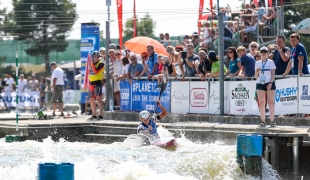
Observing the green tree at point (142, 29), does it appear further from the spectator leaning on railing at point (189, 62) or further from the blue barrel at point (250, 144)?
the blue barrel at point (250, 144)

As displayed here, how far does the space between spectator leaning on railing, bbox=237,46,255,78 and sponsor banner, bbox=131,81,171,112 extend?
2862 mm

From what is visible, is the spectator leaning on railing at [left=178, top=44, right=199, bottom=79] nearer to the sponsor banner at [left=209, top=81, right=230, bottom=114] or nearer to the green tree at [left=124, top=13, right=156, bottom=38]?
the sponsor banner at [left=209, top=81, right=230, bottom=114]

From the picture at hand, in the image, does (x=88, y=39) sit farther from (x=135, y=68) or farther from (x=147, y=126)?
(x=147, y=126)

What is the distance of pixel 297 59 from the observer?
64.3 ft

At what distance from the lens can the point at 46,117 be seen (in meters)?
26.1

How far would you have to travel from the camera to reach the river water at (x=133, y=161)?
1520 centimetres

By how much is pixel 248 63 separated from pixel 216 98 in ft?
5.45

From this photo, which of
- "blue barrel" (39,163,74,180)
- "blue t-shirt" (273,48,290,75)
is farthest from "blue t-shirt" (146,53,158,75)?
"blue barrel" (39,163,74,180)

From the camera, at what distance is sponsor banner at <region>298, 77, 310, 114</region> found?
19.1m

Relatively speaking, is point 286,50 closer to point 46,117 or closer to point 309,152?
point 309,152

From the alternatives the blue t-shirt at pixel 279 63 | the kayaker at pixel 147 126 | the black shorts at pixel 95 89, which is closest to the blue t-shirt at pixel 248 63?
the blue t-shirt at pixel 279 63

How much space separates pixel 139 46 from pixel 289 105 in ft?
28.4

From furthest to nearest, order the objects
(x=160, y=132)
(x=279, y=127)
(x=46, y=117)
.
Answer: (x=46, y=117) < (x=160, y=132) < (x=279, y=127)

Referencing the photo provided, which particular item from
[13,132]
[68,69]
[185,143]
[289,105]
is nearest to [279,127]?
[289,105]
